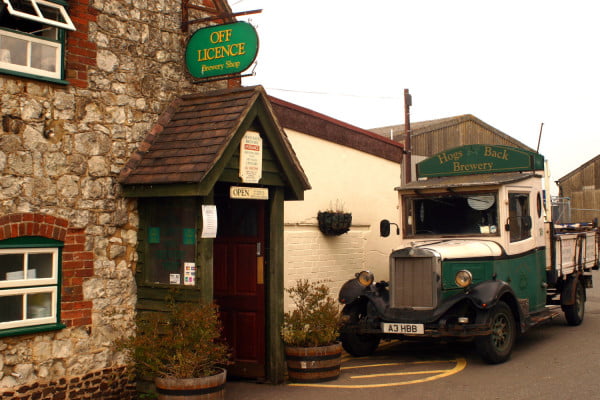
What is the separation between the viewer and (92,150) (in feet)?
23.4

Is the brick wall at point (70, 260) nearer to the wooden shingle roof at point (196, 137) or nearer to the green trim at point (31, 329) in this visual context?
the green trim at point (31, 329)

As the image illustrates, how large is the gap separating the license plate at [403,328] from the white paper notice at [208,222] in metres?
3.32

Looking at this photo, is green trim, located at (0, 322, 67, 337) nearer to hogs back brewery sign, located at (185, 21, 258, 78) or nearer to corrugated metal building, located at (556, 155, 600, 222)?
hogs back brewery sign, located at (185, 21, 258, 78)

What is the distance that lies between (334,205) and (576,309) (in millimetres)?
4854

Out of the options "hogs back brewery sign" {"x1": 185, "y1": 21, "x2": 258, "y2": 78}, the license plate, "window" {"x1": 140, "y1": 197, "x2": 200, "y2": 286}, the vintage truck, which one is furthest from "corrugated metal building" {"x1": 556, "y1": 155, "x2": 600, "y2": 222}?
"window" {"x1": 140, "y1": 197, "x2": 200, "y2": 286}

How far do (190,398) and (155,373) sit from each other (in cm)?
54

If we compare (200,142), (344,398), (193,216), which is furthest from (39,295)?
(344,398)

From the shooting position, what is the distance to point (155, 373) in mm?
6910

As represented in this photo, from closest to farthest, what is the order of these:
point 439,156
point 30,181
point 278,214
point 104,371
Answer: point 30,181 < point 104,371 < point 278,214 < point 439,156

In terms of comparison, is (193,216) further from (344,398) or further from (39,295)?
(344,398)

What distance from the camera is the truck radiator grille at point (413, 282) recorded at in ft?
30.6

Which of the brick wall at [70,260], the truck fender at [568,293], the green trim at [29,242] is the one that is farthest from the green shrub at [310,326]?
the truck fender at [568,293]

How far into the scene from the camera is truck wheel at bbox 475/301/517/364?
895 cm

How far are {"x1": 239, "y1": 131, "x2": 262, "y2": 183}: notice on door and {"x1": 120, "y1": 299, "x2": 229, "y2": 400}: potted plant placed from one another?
1501 millimetres
